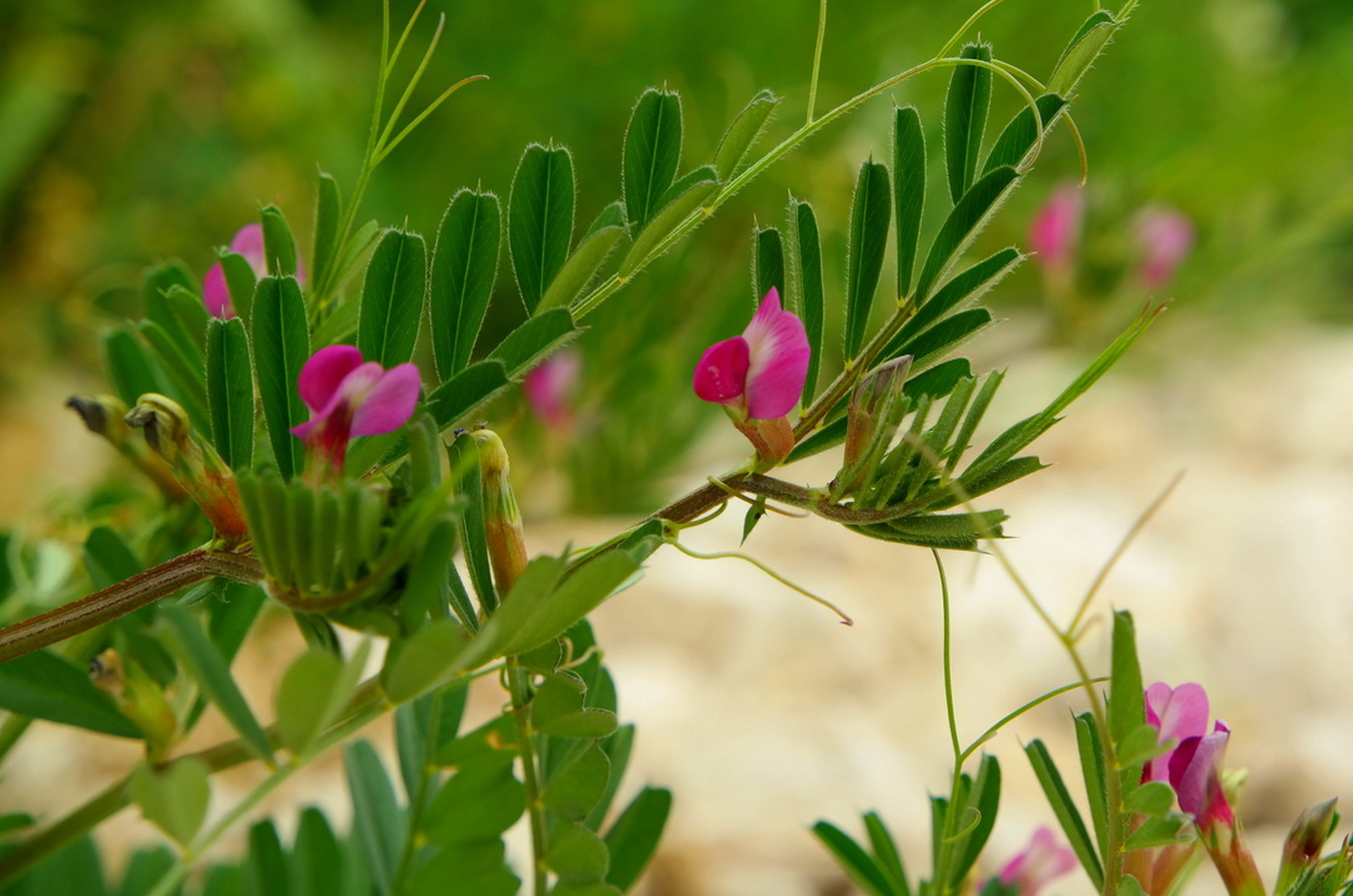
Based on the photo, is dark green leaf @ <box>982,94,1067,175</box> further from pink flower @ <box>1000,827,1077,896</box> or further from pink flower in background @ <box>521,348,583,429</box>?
pink flower in background @ <box>521,348,583,429</box>

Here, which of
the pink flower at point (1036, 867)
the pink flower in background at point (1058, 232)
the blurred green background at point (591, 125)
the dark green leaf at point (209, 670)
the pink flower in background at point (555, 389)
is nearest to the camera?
the dark green leaf at point (209, 670)

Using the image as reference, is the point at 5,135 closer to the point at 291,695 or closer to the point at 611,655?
the point at 611,655

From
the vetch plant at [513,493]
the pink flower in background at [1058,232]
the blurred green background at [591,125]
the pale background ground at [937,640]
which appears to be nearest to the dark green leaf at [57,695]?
the vetch plant at [513,493]

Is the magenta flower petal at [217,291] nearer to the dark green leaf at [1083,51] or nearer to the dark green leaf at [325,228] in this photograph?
the dark green leaf at [325,228]

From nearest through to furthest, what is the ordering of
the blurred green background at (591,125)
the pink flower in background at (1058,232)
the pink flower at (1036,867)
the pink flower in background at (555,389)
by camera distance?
the pink flower at (1036,867)
the pink flower in background at (555,389)
the pink flower in background at (1058,232)
the blurred green background at (591,125)

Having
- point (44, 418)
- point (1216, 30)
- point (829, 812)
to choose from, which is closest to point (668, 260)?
point (829, 812)

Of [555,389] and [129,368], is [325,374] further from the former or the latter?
[555,389]

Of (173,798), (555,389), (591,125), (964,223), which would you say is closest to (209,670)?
(173,798)
